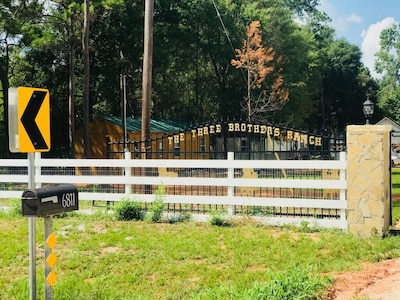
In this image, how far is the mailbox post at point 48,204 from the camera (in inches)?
138

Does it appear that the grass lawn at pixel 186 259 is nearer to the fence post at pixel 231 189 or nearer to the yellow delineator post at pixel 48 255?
the fence post at pixel 231 189

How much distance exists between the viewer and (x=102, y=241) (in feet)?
23.6

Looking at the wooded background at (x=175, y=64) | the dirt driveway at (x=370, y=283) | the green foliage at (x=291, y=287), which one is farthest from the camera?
the wooded background at (x=175, y=64)

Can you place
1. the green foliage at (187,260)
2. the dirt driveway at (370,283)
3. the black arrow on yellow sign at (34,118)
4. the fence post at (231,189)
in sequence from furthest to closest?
1. the fence post at (231,189)
2. the green foliage at (187,260)
3. the dirt driveway at (370,283)
4. the black arrow on yellow sign at (34,118)

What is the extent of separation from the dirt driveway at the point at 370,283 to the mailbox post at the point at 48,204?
255 cm

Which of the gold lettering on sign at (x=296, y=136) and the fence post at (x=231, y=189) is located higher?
the gold lettering on sign at (x=296, y=136)

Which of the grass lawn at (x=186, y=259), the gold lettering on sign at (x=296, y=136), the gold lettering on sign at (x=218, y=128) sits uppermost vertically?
the gold lettering on sign at (x=218, y=128)

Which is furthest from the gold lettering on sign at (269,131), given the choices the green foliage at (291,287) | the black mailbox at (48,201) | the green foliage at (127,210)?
the black mailbox at (48,201)

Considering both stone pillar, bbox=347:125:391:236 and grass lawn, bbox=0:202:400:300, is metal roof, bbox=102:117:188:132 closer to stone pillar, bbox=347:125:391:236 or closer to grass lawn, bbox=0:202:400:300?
grass lawn, bbox=0:202:400:300

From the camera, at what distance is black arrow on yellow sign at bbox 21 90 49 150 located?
3.68 metres

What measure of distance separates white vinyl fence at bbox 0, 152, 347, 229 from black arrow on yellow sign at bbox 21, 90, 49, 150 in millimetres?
4828

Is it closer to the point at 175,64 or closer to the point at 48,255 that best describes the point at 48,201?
the point at 48,255

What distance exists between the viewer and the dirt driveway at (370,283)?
421 centimetres

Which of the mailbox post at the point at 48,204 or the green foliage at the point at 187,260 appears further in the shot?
the green foliage at the point at 187,260
